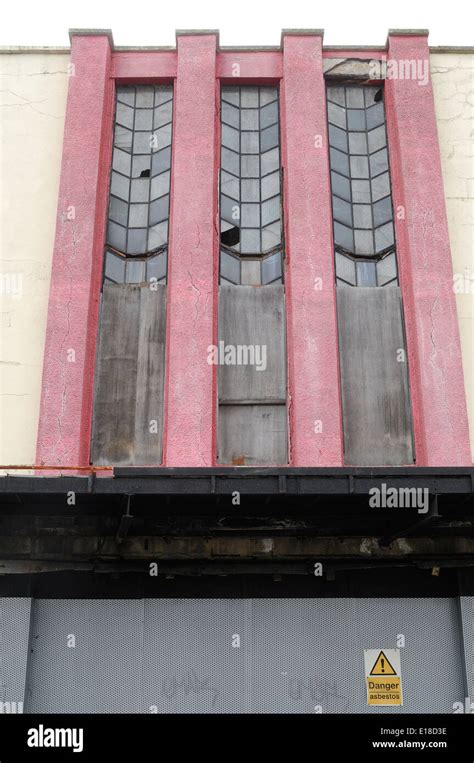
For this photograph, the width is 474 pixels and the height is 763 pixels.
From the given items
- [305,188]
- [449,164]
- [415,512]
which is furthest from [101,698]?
[449,164]

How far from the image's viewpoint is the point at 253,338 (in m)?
15.5

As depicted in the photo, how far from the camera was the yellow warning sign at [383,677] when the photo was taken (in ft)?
45.2

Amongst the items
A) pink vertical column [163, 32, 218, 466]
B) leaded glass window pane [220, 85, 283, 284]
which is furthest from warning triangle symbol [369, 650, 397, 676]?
leaded glass window pane [220, 85, 283, 284]

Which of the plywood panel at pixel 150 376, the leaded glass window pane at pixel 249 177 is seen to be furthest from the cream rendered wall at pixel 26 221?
the leaded glass window pane at pixel 249 177

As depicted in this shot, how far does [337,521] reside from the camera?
44.8 feet

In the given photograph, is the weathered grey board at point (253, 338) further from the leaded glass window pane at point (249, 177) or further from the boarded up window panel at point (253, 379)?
the leaded glass window pane at point (249, 177)

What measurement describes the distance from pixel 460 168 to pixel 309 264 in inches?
156

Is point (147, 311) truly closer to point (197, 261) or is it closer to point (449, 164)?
point (197, 261)

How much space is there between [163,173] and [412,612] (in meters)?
9.57

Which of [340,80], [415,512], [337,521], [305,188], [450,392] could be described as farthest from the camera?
[340,80]

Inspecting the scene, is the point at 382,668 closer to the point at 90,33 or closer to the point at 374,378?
the point at 374,378

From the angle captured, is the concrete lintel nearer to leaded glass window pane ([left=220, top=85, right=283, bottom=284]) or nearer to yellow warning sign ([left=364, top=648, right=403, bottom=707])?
leaded glass window pane ([left=220, top=85, right=283, bottom=284])

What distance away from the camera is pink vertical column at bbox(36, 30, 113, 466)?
1449 cm

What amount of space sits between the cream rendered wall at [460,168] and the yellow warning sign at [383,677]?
13.9ft
